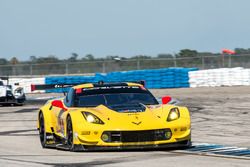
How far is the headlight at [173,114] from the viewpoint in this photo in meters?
11.6

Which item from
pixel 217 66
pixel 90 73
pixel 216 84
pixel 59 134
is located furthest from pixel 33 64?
pixel 59 134

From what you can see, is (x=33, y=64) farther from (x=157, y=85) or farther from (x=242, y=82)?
(x=242, y=82)

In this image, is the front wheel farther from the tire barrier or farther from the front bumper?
the tire barrier

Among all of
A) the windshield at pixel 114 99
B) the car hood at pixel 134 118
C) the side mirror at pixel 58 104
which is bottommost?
the car hood at pixel 134 118

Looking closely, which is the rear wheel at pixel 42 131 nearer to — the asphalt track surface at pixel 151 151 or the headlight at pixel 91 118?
the asphalt track surface at pixel 151 151

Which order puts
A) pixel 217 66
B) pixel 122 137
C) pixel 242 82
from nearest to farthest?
1. pixel 122 137
2. pixel 242 82
3. pixel 217 66

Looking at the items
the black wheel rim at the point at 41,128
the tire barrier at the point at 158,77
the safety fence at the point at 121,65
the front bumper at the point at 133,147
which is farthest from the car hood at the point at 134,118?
the safety fence at the point at 121,65

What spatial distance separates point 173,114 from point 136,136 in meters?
0.82

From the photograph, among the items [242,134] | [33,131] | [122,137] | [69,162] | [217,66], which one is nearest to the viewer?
[69,162]

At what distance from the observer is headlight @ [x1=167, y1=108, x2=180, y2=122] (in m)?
11.6

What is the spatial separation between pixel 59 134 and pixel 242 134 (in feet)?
12.7

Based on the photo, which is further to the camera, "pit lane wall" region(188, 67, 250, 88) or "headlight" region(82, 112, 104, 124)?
"pit lane wall" region(188, 67, 250, 88)

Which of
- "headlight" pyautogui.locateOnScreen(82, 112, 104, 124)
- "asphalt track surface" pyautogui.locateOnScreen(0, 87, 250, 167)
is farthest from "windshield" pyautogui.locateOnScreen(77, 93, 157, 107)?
"asphalt track surface" pyautogui.locateOnScreen(0, 87, 250, 167)

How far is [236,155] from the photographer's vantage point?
34.7ft
